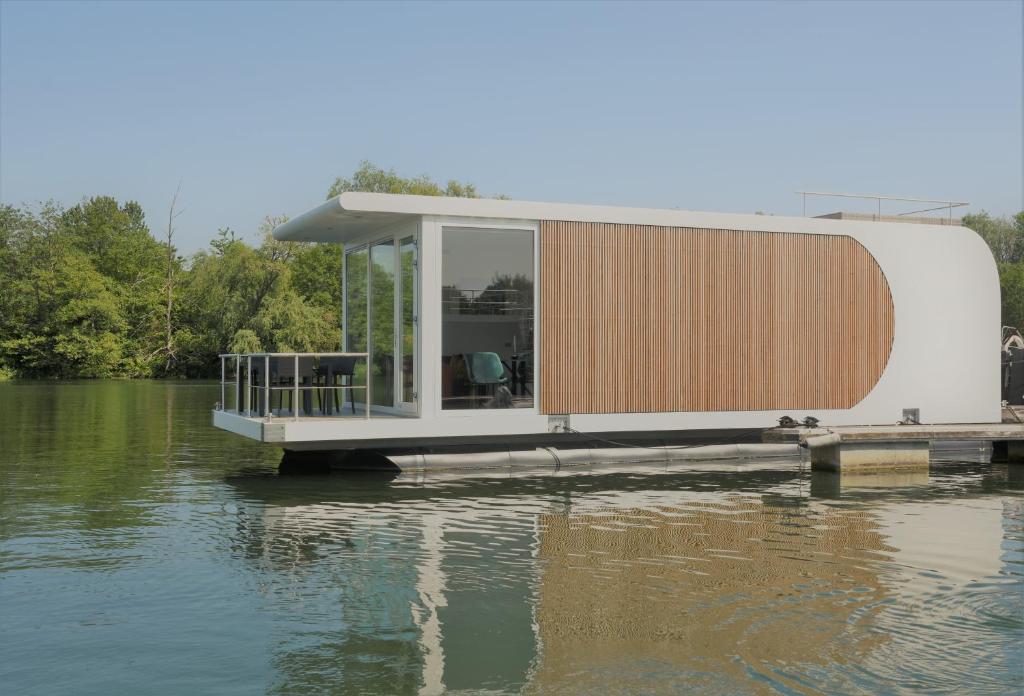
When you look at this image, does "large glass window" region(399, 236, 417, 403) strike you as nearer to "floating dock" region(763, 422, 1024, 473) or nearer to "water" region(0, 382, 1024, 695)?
"water" region(0, 382, 1024, 695)

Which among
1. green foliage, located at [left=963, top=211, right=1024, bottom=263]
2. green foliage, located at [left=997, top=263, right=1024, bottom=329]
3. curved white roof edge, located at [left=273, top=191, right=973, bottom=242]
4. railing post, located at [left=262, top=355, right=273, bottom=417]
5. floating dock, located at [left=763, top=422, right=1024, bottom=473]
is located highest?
green foliage, located at [left=963, top=211, right=1024, bottom=263]

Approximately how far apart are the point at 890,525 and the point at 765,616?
3.74m

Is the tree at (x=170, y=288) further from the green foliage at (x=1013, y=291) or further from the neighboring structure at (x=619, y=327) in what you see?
the green foliage at (x=1013, y=291)

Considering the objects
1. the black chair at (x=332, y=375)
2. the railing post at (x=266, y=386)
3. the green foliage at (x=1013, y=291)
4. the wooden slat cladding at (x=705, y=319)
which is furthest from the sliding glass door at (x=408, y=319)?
the green foliage at (x=1013, y=291)

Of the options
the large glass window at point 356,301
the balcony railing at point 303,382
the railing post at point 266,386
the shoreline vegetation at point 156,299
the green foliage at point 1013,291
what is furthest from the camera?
the green foliage at point 1013,291

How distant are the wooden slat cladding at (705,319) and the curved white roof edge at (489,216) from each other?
0.39 ft

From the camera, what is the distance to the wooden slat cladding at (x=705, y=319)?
12.8 m

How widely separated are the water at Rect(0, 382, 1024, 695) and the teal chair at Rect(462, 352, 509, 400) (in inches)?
46.4

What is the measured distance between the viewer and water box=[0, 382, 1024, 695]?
536 centimetres

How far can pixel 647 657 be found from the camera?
5559 millimetres

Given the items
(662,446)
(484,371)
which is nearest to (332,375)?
(484,371)

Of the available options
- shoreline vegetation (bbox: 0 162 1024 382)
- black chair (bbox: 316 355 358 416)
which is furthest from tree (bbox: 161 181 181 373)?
black chair (bbox: 316 355 358 416)

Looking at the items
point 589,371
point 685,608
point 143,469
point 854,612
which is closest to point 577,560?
point 685,608

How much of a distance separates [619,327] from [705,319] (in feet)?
4.05
